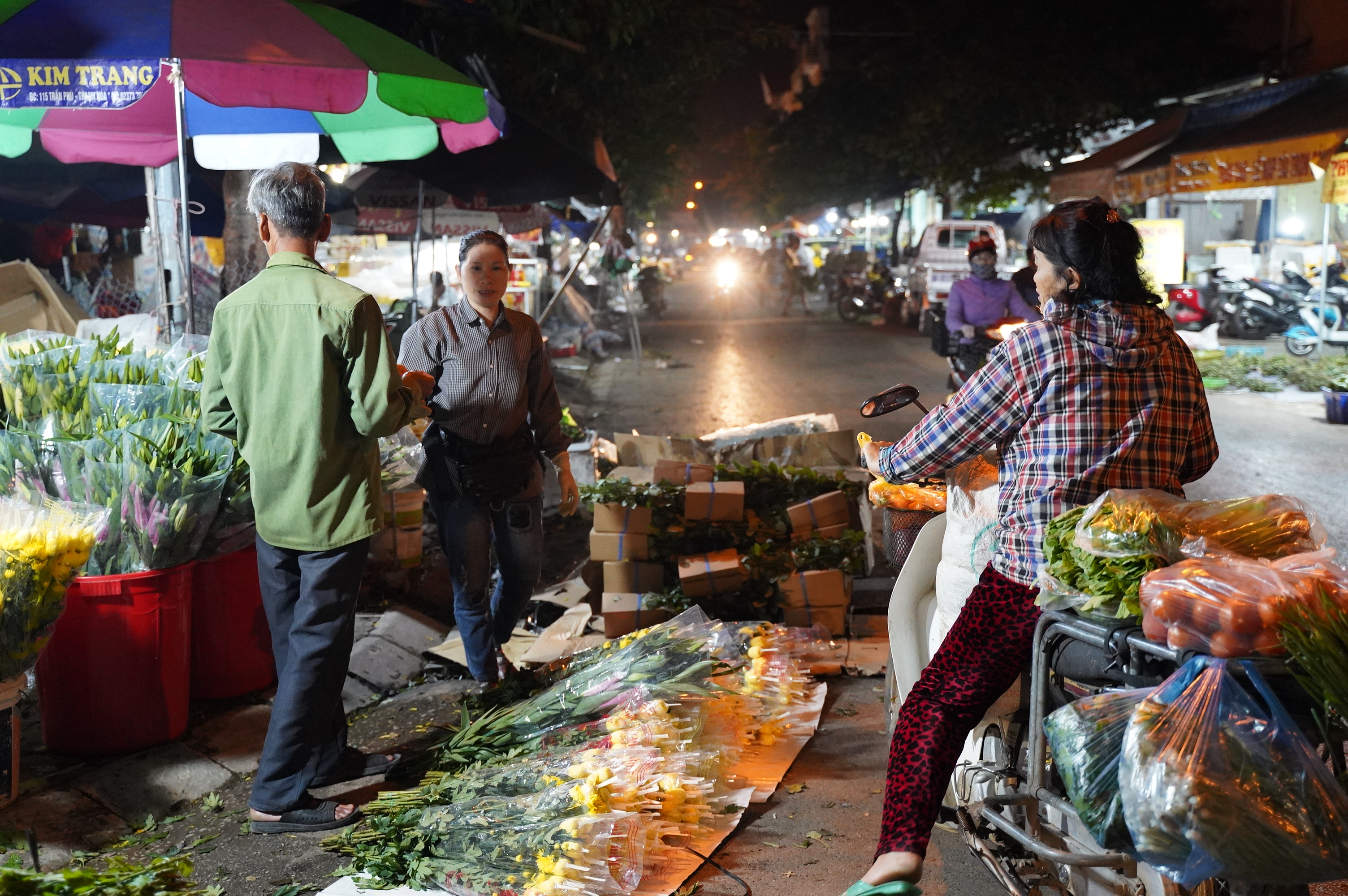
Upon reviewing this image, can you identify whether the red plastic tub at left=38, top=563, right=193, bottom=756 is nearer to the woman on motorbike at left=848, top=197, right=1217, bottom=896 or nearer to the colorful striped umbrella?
the colorful striped umbrella

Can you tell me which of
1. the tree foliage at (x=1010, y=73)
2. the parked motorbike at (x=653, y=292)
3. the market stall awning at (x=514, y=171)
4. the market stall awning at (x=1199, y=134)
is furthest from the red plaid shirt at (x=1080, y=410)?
the parked motorbike at (x=653, y=292)

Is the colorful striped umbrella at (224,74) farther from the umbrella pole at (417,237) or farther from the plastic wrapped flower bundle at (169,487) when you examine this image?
the umbrella pole at (417,237)

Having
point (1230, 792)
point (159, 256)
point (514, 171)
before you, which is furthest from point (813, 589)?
point (514, 171)

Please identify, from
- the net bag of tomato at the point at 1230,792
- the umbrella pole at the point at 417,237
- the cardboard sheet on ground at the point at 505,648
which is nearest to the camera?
the net bag of tomato at the point at 1230,792

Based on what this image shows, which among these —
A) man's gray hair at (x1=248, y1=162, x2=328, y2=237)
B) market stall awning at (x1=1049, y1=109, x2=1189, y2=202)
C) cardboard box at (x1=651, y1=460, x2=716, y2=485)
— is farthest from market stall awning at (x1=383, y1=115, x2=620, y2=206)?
market stall awning at (x1=1049, y1=109, x2=1189, y2=202)

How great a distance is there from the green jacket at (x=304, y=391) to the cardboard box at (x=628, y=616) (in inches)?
77.5

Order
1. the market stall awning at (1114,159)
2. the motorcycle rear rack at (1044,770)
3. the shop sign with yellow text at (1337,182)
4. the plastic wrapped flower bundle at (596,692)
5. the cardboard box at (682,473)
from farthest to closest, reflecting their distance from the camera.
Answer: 1. the market stall awning at (1114,159)
2. the shop sign with yellow text at (1337,182)
3. the cardboard box at (682,473)
4. the plastic wrapped flower bundle at (596,692)
5. the motorcycle rear rack at (1044,770)

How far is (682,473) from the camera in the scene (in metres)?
5.94

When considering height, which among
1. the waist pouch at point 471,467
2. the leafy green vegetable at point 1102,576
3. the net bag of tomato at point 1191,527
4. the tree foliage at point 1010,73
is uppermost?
the tree foliage at point 1010,73

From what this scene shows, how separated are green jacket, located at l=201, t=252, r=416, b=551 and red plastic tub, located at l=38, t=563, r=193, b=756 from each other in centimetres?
84

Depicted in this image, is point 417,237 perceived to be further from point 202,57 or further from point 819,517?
point 819,517

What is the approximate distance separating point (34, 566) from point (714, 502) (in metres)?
3.05

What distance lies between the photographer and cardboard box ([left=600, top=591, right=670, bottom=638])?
5.40 m

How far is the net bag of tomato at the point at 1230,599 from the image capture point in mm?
2029
